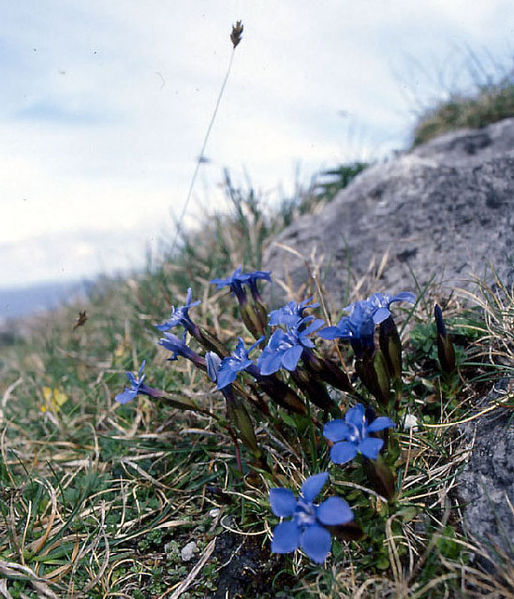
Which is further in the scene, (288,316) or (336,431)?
(288,316)

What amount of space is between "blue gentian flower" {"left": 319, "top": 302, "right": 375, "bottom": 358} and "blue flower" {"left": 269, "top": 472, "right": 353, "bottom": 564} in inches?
17.4

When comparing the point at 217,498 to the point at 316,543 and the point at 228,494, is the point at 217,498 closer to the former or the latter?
the point at 228,494

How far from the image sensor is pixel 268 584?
1.59 meters

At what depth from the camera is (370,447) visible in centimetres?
130

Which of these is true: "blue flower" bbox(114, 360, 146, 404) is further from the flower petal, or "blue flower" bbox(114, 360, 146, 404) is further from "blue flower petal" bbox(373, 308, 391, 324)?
"blue flower petal" bbox(373, 308, 391, 324)

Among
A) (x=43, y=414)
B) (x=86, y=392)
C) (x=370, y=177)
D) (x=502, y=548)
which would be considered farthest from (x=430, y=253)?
(x=43, y=414)

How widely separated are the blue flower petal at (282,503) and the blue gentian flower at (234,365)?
0.36 metres

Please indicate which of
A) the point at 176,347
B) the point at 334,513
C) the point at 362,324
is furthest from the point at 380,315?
the point at 176,347

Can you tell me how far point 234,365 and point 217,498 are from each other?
68 cm

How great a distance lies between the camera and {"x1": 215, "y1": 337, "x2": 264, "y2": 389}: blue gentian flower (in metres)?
1.54

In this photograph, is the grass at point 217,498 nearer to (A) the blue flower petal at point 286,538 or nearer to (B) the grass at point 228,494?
(B) the grass at point 228,494

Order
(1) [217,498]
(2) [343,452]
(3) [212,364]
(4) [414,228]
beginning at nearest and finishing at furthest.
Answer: (2) [343,452]
(3) [212,364]
(1) [217,498]
(4) [414,228]

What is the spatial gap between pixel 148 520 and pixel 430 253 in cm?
189

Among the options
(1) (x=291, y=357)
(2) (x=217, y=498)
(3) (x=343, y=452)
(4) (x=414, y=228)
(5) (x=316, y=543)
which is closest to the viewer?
(5) (x=316, y=543)
